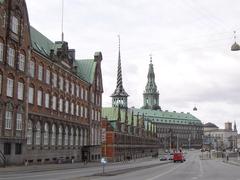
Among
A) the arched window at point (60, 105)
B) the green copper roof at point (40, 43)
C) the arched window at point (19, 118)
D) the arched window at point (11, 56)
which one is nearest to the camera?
the arched window at point (11, 56)

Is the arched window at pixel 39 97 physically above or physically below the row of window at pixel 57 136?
above

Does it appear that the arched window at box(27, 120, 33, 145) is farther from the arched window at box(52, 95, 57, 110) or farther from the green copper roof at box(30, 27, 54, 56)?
the green copper roof at box(30, 27, 54, 56)

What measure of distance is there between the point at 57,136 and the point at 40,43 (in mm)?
14126

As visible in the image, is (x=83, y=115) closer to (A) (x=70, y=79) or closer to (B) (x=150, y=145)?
(A) (x=70, y=79)

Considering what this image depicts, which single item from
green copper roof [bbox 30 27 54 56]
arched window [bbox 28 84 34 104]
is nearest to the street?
arched window [bbox 28 84 34 104]

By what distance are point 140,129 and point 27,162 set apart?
331 feet

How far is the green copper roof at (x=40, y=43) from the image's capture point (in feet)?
232

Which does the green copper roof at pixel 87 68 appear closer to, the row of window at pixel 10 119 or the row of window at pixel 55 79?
the row of window at pixel 55 79

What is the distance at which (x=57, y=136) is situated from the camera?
74.8 metres

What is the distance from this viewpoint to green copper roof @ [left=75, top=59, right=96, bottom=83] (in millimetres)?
95844

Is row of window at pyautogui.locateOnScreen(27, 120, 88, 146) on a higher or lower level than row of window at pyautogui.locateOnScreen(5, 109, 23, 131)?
lower

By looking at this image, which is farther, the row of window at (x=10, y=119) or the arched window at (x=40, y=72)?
the arched window at (x=40, y=72)

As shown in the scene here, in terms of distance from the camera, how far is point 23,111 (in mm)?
61500

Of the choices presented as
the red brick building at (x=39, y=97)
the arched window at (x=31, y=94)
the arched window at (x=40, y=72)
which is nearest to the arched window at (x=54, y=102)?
the red brick building at (x=39, y=97)
